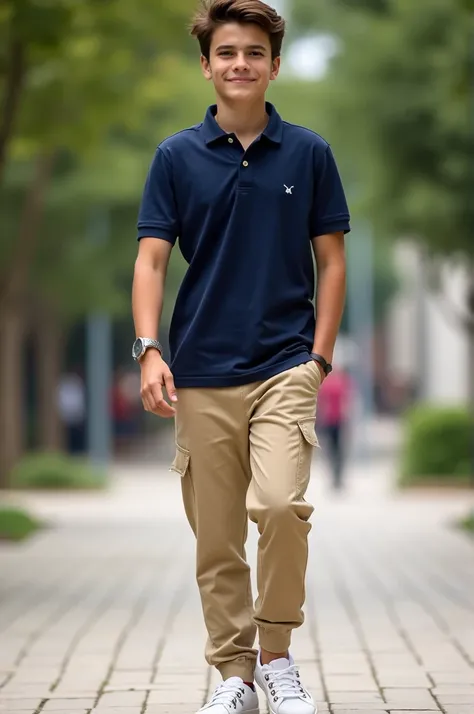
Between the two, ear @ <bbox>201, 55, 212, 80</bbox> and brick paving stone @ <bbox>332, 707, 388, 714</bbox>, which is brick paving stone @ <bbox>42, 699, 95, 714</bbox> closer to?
brick paving stone @ <bbox>332, 707, 388, 714</bbox>

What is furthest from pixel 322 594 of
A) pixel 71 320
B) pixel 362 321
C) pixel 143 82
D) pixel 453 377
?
pixel 453 377

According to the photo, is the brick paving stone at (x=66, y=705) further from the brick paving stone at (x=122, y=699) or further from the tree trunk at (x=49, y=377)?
the tree trunk at (x=49, y=377)

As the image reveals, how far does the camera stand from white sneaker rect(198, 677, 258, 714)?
16.2ft

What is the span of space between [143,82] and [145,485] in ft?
41.8

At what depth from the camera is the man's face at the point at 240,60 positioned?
4.93 metres

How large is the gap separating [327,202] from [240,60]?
0.49 m

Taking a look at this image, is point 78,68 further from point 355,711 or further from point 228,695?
point 228,695

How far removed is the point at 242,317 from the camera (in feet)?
16.2

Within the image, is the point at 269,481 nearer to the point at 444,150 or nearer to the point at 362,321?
the point at 444,150

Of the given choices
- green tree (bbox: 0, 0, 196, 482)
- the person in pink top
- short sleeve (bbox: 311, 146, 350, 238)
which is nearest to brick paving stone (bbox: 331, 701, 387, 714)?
short sleeve (bbox: 311, 146, 350, 238)

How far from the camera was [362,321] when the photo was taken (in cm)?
4544

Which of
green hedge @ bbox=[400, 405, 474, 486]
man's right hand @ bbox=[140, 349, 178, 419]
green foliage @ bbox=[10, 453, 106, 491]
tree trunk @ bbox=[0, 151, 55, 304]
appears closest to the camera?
man's right hand @ bbox=[140, 349, 178, 419]

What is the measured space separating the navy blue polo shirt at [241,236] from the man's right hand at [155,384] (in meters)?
0.14

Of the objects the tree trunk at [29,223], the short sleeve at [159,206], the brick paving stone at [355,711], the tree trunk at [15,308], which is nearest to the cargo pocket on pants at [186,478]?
the short sleeve at [159,206]
